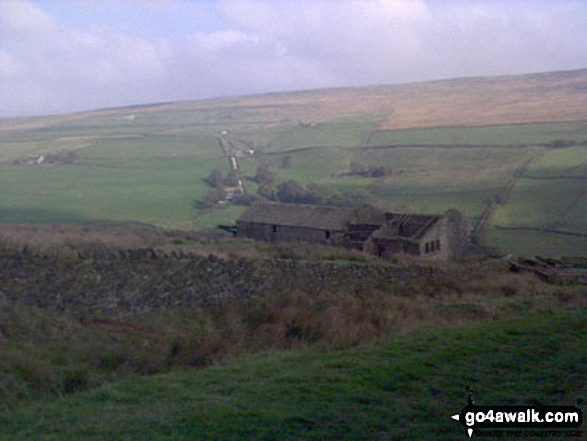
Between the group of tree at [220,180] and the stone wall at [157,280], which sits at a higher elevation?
the group of tree at [220,180]

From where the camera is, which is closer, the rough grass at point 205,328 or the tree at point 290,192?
the rough grass at point 205,328

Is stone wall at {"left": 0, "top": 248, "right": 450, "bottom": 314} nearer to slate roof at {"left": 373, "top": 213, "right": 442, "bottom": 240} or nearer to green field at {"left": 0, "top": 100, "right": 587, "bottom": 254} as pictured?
slate roof at {"left": 373, "top": 213, "right": 442, "bottom": 240}

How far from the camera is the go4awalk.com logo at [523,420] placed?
6.04m

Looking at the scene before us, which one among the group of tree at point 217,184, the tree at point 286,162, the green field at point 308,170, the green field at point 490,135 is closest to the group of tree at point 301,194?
the green field at point 308,170

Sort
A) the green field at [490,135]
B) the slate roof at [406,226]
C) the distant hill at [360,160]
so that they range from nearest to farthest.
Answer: the slate roof at [406,226] → the distant hill at [360,160] → the green field at [490,135]

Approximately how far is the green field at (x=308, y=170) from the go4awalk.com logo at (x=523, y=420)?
25004 millimetres

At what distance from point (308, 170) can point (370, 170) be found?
630cm

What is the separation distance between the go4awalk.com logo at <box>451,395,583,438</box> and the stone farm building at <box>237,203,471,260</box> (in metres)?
22.4

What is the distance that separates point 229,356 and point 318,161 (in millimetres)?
48911

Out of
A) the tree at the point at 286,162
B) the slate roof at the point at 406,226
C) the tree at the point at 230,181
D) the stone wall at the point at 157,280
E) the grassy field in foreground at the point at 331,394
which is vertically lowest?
the grassy field in foreground at the point at 331,394

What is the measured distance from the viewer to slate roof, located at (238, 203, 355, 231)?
103 feet

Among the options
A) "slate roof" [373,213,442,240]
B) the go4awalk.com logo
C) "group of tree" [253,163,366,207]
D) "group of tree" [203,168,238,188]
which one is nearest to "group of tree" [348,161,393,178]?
"group of tree" [253,163,366,207]

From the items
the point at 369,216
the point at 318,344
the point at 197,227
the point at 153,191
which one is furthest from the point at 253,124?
the point at 318,344

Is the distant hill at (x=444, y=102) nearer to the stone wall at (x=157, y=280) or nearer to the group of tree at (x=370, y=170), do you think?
the group of tree at (x=370, y=170)
